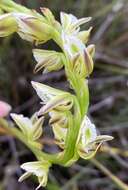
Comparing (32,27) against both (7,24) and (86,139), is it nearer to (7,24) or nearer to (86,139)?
(7,24)

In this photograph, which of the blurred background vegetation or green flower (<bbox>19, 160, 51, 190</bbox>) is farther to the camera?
the blurred background vegetation

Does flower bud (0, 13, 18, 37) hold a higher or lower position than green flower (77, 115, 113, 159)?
higher

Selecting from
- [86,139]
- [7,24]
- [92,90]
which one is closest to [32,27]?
[7,24]

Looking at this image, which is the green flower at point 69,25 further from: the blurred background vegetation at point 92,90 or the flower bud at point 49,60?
the blurred background vegetation at point 92,90

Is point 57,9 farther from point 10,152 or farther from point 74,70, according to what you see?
point 74,70

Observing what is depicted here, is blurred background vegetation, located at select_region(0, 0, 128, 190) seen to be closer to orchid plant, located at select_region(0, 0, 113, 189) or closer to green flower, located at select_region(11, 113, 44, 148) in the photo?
green flower, located at select_region(11, 113, 44, 148)

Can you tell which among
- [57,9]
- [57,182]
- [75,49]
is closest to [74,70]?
[75,49]

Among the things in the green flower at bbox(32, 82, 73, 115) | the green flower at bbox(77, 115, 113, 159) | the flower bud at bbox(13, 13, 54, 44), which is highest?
the flower bud at bbox(13, 13, 54, 44)

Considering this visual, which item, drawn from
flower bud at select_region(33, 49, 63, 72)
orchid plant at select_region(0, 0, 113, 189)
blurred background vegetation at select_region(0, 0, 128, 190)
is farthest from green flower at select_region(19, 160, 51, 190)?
blurred background vegetation at select_region(0, 0, 128, 190)
